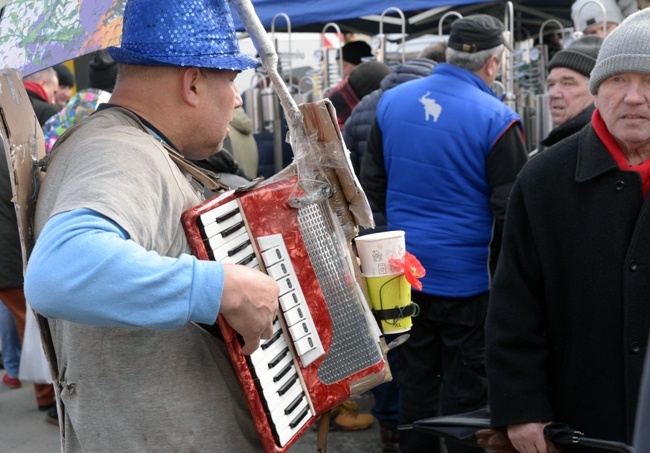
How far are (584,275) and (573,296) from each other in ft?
0.22

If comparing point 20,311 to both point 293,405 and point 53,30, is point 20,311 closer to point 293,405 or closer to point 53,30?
point 53,30

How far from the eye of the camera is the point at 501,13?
7973mm

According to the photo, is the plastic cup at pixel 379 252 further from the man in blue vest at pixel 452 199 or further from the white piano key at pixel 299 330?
the man in blue vest at pixel 452 199

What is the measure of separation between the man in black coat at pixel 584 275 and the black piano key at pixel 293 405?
2.42 feet

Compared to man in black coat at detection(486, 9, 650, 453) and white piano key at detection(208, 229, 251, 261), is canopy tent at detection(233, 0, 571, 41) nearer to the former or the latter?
man in black coat at detection(486, 9, 650, 453)

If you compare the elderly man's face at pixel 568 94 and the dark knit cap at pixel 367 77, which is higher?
the elderly man's face at pixel 568 94

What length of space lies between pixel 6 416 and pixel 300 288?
4629 mm

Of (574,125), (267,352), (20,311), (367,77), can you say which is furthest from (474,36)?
(20,311)

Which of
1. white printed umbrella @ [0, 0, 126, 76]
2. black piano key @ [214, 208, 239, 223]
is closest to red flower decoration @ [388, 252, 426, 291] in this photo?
black piano key @ [214, 208, 239, 223]

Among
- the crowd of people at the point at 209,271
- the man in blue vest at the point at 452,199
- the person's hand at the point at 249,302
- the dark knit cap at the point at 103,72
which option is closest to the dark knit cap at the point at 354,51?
the dark knit cap at the point at 103,72

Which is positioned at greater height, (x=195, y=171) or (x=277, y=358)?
(x=195, y=171)

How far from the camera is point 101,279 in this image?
60.2 inches

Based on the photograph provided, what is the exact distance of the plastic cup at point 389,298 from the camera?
7.09 feet

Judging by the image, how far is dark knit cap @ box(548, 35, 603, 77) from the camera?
4254mm
